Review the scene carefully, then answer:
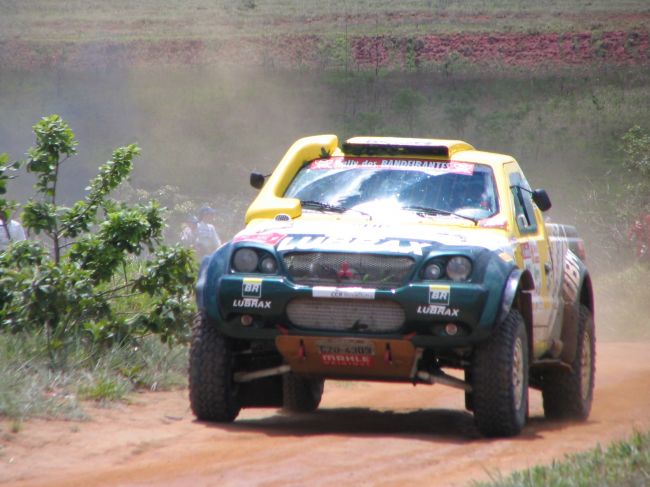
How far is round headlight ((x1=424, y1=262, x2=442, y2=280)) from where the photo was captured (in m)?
7.10

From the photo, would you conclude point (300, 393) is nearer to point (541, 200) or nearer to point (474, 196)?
point (474, 196)

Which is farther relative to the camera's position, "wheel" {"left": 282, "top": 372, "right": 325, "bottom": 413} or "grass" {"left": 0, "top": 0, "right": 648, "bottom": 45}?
"grass" {"left": 0, "top": 0, "right": 648, "bottom": 45}

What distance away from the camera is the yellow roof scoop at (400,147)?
8.36m

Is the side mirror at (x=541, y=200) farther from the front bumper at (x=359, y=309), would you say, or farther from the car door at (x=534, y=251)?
the front bumper at (x=359, y=309)

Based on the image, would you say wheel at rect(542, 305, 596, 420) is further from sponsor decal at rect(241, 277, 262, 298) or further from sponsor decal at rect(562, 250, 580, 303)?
sponsor decal at rect(241, 277, 262, 298)

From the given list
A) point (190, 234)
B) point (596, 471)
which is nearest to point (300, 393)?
point (596, 471)

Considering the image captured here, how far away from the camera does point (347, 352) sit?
7215mm

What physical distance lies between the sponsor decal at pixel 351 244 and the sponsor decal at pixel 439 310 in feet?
1.06

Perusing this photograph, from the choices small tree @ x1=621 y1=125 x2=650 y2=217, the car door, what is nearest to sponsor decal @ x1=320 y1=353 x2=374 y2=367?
the car door

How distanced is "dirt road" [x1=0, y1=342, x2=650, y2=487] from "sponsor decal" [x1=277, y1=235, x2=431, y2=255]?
1082 millimetres

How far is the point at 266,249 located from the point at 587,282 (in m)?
3.39

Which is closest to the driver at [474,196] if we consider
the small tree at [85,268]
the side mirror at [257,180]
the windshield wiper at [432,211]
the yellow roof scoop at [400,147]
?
the windshield wiper at [432,211]

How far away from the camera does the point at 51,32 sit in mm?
28547

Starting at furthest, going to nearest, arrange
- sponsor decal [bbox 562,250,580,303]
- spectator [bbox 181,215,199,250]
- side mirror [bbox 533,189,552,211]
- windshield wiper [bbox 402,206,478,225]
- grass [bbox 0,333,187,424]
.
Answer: spectator [bbox 181,215,199,250] < sponsor decal [bbox 562,250,580,303] < side mirror [bbox 533,189,552,211] < windshield wiper [bbox 402,206,478,225] < grass [bbox 0,333,187,424]
